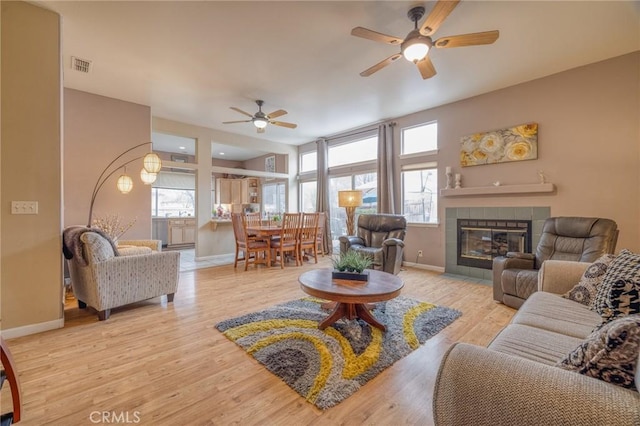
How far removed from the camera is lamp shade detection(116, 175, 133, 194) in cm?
414

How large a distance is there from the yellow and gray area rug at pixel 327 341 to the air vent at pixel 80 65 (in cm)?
352

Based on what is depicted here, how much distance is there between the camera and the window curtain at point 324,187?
6453 mm

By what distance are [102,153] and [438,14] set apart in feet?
16.1

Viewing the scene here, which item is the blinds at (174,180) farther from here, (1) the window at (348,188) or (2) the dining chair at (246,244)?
(1) the window at (348,188)

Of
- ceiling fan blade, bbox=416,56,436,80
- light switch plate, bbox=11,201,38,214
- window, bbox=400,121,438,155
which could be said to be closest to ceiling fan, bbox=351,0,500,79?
ceiling fan blade, bbox=416,56,436,80

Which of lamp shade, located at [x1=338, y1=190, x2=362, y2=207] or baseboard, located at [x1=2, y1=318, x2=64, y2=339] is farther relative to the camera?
lamp shade, located at [x1=338, y1=190, x2=362, y2=207]

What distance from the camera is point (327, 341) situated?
7.16 feet

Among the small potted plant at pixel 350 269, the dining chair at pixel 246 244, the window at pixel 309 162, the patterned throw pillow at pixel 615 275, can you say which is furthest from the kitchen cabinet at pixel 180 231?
the patterned throw pillow at pixel 615 275

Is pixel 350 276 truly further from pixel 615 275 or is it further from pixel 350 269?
pixel 615 275

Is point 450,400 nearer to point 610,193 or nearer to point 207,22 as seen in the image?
point 207,22

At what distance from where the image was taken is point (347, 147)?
641 cm

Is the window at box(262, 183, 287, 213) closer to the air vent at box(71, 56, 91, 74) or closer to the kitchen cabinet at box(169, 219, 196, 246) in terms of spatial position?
the kitchen cabinet at box(169, 219, 196, 246)

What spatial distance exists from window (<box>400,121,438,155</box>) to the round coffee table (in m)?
3.22

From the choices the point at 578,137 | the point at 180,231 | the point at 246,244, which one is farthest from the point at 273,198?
the point at 578,137
